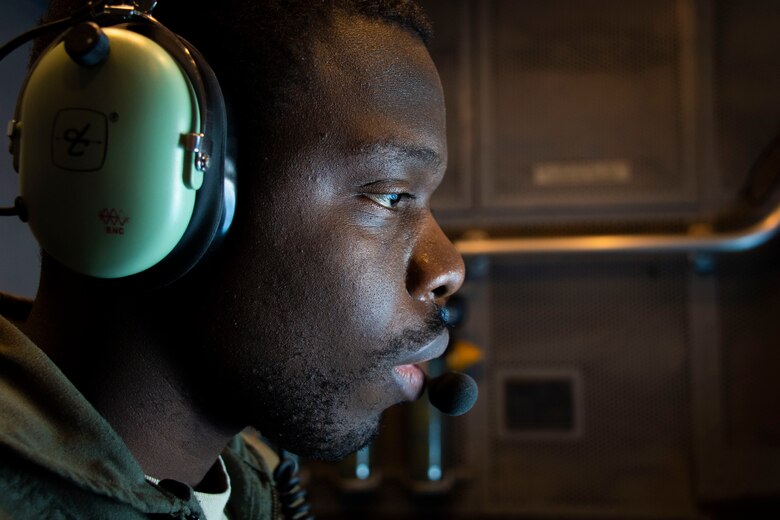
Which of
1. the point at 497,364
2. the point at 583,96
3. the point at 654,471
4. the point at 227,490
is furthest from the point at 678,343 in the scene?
the point at 227,490

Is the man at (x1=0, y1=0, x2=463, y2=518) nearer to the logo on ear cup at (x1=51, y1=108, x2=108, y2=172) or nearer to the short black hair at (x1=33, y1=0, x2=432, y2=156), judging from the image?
the short black hair at (x1=33, y1=0, x2=432, y2=156)

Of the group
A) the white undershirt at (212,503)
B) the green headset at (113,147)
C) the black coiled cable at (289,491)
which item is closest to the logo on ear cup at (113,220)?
the green headset at (113,147)

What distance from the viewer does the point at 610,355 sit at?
222 cm

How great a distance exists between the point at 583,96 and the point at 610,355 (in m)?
0.78

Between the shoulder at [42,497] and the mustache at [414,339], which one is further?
the mustache at [414,339]

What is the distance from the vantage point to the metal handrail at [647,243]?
2.00m

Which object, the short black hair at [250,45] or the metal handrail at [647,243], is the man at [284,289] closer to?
the short black hair at [250,45]

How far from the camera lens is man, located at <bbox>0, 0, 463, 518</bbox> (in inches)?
26.9

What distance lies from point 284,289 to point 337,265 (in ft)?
0.18

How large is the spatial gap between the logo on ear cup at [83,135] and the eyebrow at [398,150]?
0.23 meters

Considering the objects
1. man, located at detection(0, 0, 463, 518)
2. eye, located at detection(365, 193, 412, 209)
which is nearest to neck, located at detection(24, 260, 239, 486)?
man, located at detection(0, 0, 463, 518)

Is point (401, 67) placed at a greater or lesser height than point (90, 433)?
greater

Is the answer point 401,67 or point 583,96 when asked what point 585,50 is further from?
point 401,67

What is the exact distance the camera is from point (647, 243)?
208cm
